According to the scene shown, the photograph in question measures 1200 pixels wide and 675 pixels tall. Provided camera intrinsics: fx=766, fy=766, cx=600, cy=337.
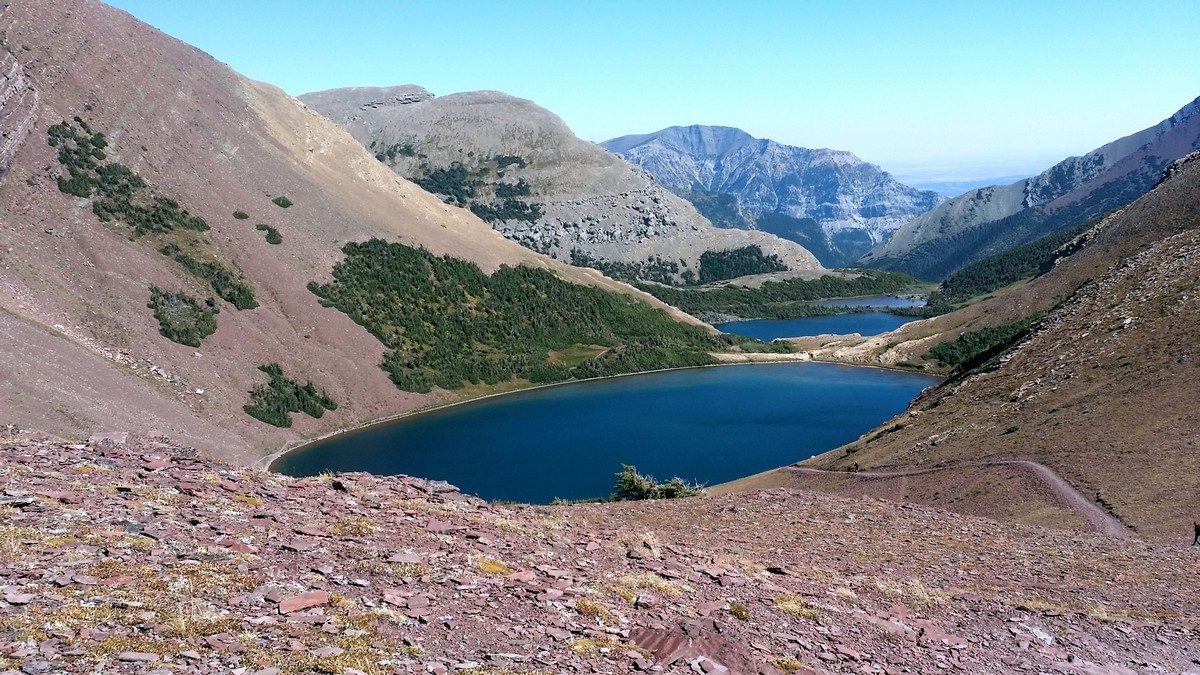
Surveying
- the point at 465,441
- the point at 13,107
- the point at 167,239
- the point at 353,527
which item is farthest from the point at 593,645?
the point at 13,107

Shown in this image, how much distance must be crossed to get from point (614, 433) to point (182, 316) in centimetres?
6263

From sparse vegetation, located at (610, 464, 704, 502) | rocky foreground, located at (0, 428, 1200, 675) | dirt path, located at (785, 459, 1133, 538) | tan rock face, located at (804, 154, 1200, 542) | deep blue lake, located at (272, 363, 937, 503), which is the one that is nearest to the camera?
rocky foreground, located at (0, 428, 1200, 675)

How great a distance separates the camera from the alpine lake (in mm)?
89938

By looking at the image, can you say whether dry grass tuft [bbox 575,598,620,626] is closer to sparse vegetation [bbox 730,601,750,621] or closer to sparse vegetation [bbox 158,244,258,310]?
sparse vegetation [bbox 730,601,750,621]

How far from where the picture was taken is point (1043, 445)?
43.5 metres

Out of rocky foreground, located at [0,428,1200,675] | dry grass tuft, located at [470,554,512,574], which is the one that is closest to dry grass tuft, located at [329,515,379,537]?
rocky foreground, located at [0,428,1200,675]

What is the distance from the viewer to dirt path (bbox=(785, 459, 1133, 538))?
1287 inches

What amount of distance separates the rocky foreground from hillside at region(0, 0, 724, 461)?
173 ft

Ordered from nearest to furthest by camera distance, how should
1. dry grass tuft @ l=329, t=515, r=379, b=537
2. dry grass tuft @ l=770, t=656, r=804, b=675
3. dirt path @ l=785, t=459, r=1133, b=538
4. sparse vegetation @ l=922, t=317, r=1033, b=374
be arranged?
dry grass tuft @ l=770, t=656, r=804, b=675, dry grass tuft @ l=329, t=515, r=379, b=537, dirt path @ l=785, t=459, r=1133, b=538, sparse vegetation @ l=922, t=317, r=1033, b=374

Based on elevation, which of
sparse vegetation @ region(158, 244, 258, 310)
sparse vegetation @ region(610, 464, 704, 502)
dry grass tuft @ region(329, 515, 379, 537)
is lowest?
sparse vegetation @ region(610, 464, 704, 502)

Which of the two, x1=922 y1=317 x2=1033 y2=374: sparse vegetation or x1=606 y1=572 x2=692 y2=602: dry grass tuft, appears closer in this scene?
x1=606 y1=572 x2=692 y2=602: dry grass tuft

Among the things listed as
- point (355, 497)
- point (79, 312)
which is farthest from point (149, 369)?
point (355, 497)

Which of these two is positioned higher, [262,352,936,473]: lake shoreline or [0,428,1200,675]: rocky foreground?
[0,428,1200,675]: rocky foreground

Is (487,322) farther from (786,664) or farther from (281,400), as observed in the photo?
(786,664)
